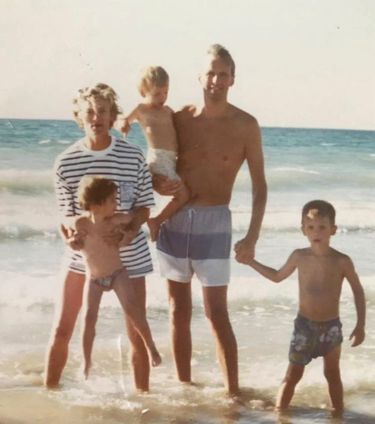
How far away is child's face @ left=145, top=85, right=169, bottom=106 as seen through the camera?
2.25 metres

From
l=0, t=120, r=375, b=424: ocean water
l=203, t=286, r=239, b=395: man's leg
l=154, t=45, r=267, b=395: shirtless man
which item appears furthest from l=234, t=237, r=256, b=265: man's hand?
l=0, t=120, r=375, b=424: ocean water

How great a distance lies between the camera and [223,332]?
91.8 inches

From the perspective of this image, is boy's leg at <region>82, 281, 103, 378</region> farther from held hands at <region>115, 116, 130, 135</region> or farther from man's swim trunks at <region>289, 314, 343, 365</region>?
man's swim trunks at <region>289, 314, 343, 365</region>

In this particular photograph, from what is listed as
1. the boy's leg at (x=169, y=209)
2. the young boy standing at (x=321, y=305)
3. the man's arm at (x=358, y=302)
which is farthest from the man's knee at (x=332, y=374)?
the boy's leg at (x=169, y=209)

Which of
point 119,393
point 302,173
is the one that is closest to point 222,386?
point 119,393

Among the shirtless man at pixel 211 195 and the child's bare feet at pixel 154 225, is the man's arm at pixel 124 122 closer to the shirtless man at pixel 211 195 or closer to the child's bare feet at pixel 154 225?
the shirtless man at pixel 211 195

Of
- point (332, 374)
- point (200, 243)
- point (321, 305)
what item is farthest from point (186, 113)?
point (332, 374)

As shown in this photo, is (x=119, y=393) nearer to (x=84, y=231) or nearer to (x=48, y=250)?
(x=84, y=231)

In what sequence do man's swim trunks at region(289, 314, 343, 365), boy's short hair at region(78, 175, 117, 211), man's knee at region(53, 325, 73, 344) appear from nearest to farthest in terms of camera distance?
boy's short hair at region(78, 175, 117, 211) → man's swim trunks at region(289, 314, 343, 365) → man's knee at region(53, 325, 73, 344)

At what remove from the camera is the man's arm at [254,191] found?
2270mm

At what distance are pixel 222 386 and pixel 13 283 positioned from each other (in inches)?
38.2

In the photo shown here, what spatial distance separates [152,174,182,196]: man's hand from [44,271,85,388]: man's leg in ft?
1.21

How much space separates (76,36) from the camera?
2.52 metres

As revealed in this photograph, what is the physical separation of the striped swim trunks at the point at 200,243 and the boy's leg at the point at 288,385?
349 millimetres
